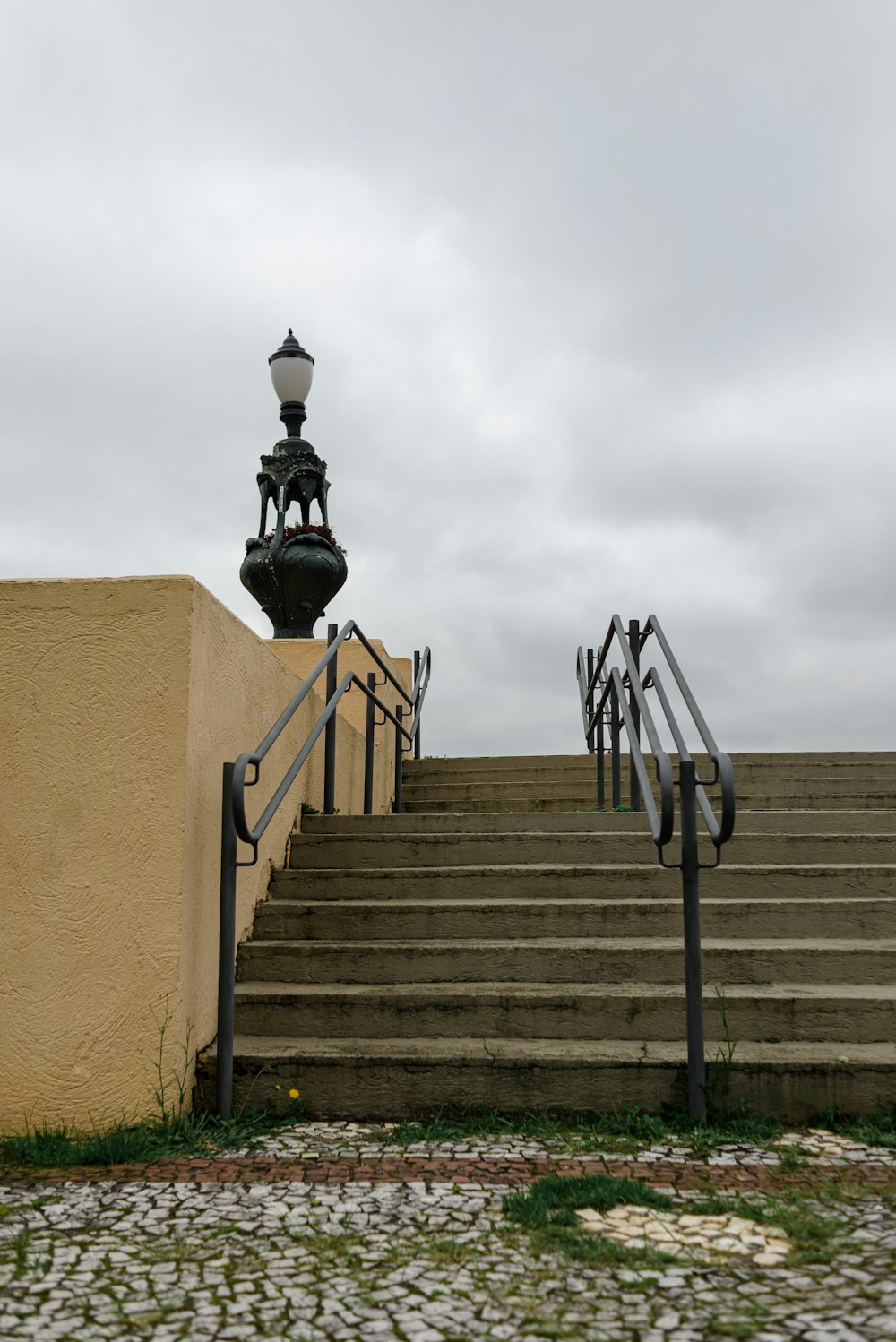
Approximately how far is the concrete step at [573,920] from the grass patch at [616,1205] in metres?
1.56

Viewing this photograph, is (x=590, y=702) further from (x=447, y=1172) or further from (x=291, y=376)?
(x=447, y=1172)

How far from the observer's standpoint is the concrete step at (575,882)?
4777mm

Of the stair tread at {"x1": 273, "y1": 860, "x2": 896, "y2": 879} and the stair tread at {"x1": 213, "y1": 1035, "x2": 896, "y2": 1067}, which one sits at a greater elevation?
the stair tread at {"x1": 273, "y1": 860, "x2": 896, "y2": 879}

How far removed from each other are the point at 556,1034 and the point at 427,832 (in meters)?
1.63

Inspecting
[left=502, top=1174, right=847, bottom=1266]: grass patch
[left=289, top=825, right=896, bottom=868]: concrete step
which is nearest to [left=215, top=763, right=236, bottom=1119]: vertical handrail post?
[left=502, top=1174, right=847, bottom=1266]: grass patch

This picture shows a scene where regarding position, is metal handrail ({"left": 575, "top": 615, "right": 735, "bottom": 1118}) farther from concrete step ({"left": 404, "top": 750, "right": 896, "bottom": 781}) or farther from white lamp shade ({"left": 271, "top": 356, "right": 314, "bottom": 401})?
white lamp shade ({"left": 271, "top": 356, "right": 314, "bottom": 401})

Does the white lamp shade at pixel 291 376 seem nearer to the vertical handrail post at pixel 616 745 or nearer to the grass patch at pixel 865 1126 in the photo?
the vertical handrail post at pixel 616 745

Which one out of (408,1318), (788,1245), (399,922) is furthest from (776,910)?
(408,1318)

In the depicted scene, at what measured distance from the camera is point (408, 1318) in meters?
2.22

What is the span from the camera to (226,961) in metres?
3.73

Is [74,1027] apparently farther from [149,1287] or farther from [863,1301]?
[863,1301]

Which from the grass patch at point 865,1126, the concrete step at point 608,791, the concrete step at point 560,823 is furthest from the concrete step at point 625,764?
the grass patch at point 865,1126

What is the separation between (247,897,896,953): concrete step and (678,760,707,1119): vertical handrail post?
592 millimetres

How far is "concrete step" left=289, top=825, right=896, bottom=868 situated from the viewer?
5.09 meters
